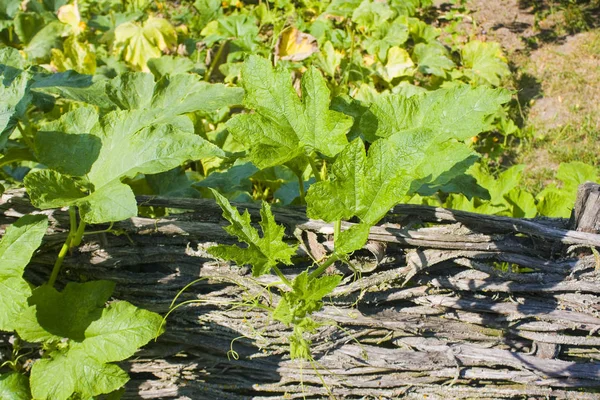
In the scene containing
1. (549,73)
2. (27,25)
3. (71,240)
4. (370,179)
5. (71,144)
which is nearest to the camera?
(370,179)

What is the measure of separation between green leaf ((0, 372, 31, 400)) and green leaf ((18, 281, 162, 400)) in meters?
0.12

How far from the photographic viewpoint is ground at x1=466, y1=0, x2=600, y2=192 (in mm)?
3492

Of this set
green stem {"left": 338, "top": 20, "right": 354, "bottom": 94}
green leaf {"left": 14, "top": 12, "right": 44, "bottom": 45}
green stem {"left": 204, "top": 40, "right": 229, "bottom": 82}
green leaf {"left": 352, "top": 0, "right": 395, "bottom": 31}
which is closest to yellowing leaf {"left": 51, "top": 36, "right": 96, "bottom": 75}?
green leaf {"left": 14, "top": 12, "right": 44, "bottom": 45}

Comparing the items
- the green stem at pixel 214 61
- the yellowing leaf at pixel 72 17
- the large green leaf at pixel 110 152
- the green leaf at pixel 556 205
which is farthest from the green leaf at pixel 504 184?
the yellowing leaf at pixel 72 17

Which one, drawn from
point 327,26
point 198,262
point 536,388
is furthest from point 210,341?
point 327,26

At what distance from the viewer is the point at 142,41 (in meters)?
3.35

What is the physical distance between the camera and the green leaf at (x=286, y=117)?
52.8 inches

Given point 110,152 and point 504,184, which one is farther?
point 504,184

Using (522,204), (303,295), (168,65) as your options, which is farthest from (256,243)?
(168,65)

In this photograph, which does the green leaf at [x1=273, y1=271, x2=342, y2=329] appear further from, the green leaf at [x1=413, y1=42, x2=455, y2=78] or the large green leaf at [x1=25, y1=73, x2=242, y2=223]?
the green leaf at [x1=413, y1=42, x2=455, y2=78]

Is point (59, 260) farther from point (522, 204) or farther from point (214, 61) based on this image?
point (214, 61)

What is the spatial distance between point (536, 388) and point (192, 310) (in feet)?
3.36

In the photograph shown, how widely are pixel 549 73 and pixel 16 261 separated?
3.69 metres

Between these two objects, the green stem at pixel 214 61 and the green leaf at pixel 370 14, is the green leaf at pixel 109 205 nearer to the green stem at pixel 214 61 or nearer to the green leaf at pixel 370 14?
the green stem at pixel 214 61
